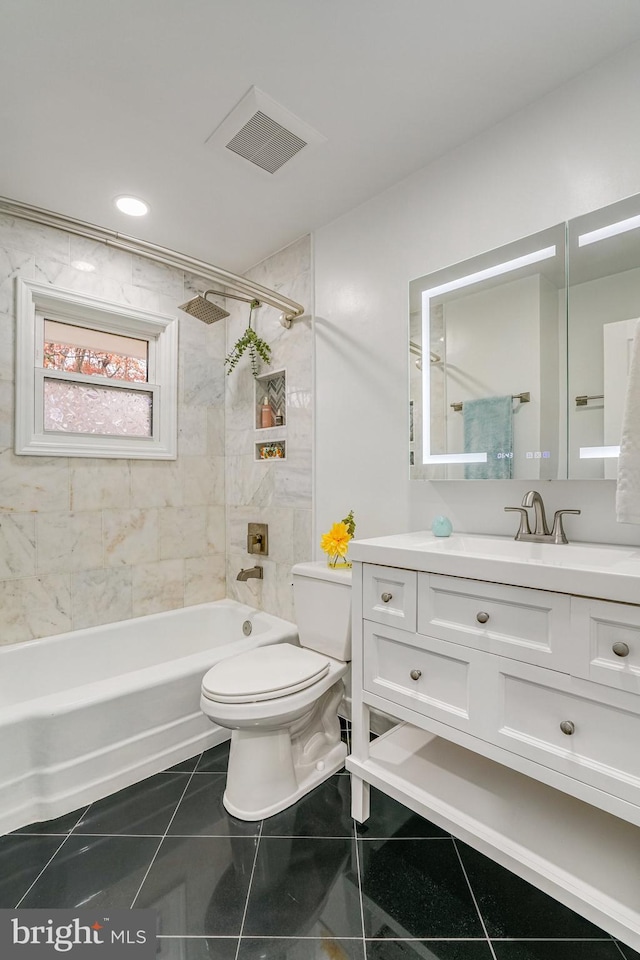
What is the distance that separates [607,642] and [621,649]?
0.10 ft

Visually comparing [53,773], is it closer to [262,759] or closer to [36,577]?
[262,759]

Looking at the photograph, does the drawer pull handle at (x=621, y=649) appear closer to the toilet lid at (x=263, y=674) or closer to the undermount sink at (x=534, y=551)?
the undermount sink at (x=534, y=551)

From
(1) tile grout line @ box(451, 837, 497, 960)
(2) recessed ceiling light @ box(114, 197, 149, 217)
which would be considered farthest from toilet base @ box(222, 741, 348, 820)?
(2) recessed ceiling light @ box(114, 197, 149, 217)

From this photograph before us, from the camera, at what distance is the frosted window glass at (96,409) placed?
2.35 metres

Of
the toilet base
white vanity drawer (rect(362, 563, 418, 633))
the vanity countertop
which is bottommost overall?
the toilet base

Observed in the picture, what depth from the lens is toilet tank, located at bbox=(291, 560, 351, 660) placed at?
1886mm

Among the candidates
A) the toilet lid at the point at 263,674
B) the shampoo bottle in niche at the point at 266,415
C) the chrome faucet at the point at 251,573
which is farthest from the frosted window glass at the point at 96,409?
the toilet lid at the point at 263,674

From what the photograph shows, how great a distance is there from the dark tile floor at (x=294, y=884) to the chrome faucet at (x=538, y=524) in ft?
3.34

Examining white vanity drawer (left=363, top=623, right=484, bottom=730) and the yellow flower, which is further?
the yellow flower

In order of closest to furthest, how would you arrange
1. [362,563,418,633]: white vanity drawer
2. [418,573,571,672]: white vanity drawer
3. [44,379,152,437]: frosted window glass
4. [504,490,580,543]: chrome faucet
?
[418,573,571,672]: white vanity drawer, [362,563,418,633]: white vanity drawer, [504,490,580,543]: chrome faucet, [44,379,152,437]: frosted window glass

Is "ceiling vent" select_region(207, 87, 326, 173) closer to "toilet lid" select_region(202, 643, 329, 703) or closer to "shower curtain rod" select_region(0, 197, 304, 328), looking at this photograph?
"shower curtain rod" select_region(0, 197, 304, 328)

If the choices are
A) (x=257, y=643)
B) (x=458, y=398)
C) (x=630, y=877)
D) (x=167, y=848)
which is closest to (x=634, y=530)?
(x=458, y=398)

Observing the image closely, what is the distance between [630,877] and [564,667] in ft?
1.70

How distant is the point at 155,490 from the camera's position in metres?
2.66
